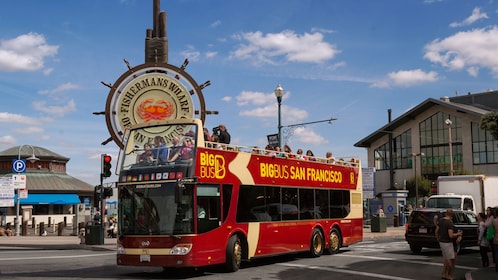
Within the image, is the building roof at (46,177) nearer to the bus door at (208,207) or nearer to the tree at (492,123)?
the tree at (492,123)

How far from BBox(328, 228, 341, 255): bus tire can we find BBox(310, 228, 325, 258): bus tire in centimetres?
64

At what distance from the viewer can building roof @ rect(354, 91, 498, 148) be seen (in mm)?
71062

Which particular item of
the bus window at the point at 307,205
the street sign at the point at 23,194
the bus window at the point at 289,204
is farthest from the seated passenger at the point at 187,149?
the street sign at the point at 23,194

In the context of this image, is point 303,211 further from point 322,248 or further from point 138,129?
→ point 138,129

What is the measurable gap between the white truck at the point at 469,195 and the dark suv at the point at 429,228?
18.1ft

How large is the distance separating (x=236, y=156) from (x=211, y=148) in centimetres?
125

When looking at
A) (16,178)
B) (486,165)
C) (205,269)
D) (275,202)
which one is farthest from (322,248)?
(486,165)

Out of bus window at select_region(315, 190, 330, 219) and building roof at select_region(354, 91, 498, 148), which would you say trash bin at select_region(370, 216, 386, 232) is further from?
building roof at select_region(354, 91, 498, 148)

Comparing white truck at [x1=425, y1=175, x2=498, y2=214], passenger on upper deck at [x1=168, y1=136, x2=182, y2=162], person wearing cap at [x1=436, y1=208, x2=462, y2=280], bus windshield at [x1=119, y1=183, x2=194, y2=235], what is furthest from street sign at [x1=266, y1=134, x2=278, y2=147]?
person wearing cap at [x1=436, y1=208, x2=462, y2=280]

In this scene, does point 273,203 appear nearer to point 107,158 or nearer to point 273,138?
point 107,158

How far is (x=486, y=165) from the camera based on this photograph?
68500 mm

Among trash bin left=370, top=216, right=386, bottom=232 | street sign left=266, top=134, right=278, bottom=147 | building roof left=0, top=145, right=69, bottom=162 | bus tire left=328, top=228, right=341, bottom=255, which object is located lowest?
trash bin left=370, top=216, right=386, bottom=232

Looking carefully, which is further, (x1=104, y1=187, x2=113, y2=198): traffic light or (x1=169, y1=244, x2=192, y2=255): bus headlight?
(x1=104, y1=187, x2=113, y2=198): traffic light

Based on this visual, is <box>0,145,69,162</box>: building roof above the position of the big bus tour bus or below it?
above
